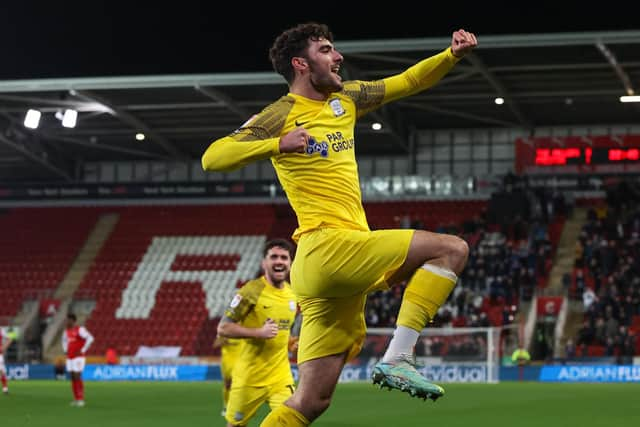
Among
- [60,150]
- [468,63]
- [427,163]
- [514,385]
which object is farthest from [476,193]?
[60,150]

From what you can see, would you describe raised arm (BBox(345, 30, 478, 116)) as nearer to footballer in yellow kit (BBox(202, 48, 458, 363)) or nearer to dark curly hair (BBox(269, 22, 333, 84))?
footballer in yellow kit (BBox(202, 48, 458, 363))

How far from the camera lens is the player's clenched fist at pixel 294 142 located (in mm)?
6145

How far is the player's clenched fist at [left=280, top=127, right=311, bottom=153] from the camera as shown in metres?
6.14

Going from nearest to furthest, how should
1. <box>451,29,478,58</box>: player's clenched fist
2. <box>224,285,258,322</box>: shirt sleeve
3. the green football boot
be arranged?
the green football boot < <box>451,29,478,58</box>: player's clenched fist < <box>224,285,258,322</box>: shirt sleeve

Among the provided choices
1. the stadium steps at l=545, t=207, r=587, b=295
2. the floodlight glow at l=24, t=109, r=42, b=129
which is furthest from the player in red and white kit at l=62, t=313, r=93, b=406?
the stadium steps at l=545, t=207, r=587, b=295

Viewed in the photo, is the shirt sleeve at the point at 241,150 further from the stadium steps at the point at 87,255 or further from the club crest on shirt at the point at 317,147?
the stadium steps at the point at 87,255

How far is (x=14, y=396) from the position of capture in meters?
24.9

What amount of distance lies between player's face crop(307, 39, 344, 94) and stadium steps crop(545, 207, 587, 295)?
1217 inches

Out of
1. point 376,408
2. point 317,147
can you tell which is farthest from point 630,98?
point 317,147

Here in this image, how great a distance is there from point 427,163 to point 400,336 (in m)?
Result: 38.4

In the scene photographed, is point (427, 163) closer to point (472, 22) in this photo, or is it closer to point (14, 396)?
point (472, 22)

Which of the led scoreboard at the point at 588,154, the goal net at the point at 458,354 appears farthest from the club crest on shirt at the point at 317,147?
the led scoreboard at the point at 588,154

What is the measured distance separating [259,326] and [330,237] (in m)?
5.48

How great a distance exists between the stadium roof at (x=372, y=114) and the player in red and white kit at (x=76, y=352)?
11751 mm
